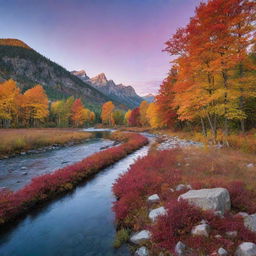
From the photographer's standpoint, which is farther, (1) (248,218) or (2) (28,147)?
(2) (28,147)

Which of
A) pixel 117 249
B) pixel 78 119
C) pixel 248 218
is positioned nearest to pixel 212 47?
pixel 248 218

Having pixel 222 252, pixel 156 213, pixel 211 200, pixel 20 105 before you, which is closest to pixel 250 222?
pixel 211 200

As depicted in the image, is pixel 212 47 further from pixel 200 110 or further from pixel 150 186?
pixel 150 186

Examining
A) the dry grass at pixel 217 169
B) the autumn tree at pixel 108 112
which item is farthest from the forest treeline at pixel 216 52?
the autumn tree at pixel 108 112

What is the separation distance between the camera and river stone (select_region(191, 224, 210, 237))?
4.94m

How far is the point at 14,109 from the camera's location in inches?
1929

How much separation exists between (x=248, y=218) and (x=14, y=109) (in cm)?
5643

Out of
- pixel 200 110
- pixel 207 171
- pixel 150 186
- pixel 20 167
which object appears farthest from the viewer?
pixel 200 110

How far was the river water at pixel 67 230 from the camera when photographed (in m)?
6.16

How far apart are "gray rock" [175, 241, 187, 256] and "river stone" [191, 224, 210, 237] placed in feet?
1.74

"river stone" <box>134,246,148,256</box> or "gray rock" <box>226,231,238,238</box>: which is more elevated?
"gray rock" <box>226,231,238,238</box>

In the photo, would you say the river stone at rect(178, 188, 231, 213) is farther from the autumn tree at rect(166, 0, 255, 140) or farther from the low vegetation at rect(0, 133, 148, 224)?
the autumn tree at rect(166, 0, 255, 140)

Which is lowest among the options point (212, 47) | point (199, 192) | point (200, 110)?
point (199, 192)

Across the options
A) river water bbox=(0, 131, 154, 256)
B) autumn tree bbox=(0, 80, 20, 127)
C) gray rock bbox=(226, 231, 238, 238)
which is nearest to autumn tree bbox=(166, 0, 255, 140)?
gray rock bbox=(226, 231, 238, 238)
